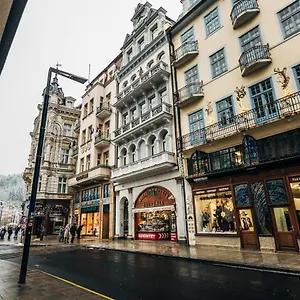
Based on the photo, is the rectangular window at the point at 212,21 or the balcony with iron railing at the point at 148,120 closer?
the rectangular window at the point at 212,21

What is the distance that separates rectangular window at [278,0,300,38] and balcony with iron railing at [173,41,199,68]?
654 cm

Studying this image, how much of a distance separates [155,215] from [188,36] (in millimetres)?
16366

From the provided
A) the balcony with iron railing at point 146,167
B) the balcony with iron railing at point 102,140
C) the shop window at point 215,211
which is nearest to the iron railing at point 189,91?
the balcony with iron railing at point 146,167

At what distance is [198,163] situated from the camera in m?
17.0

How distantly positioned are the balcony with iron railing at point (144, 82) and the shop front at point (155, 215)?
391 inches

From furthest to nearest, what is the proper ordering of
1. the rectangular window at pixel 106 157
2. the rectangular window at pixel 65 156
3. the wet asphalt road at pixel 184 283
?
1. the rectangular window at pixel 65 156
2. the rectangular window at pixel 106 157
3. the wet asphalt road at pixel 184 283

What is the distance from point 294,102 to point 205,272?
10.3 metres

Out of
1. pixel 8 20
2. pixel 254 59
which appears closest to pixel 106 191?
pixel 254 59

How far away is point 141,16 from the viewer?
27.0m

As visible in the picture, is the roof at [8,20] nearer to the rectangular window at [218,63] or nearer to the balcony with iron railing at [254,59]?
the balcony with iron railing at [254,59]

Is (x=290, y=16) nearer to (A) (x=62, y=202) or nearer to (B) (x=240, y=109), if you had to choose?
(B) (x=240, y=109)

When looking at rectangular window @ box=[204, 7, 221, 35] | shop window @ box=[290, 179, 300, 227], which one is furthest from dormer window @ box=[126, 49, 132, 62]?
shop window @ box=[290, 179, 300, 227]

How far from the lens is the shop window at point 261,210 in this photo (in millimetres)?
12945

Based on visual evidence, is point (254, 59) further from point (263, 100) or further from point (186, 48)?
point (186, 48)
